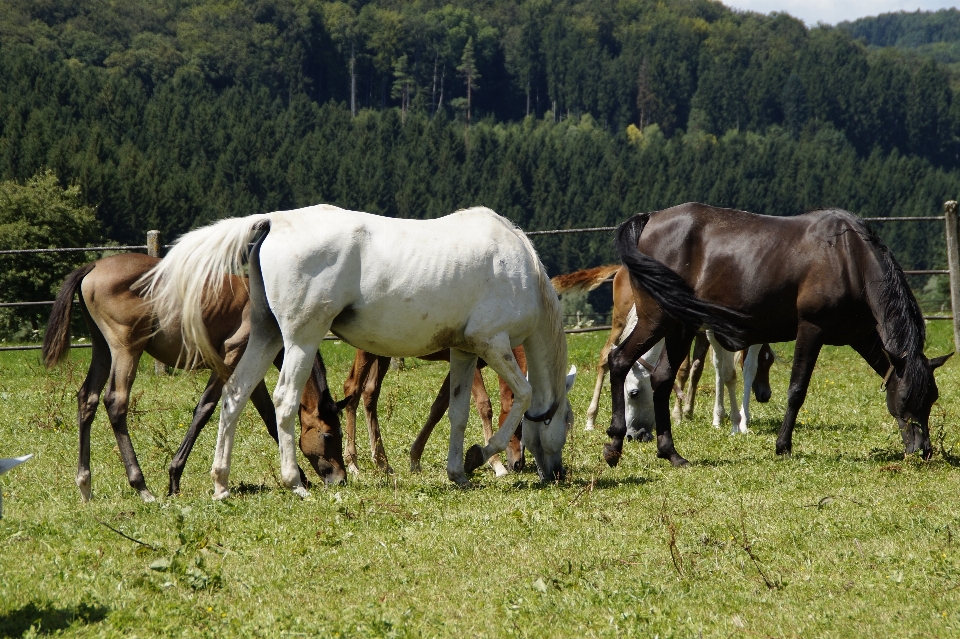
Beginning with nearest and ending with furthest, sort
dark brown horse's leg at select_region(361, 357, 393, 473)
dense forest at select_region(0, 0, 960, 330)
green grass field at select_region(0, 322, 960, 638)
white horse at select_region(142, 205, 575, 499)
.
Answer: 1. green grass field at select_region(0, 322, 960, 638)
2. white horse at select_region(142, 205, 575, 499)
3. dark brown horse's leg at select_region(361, 357, 393, 473)
4. dense forest at select_region(0, 0, 960, 330)

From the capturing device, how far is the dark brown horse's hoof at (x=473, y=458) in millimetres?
6676

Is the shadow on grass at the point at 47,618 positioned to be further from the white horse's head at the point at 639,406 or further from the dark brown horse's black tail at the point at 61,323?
the white horse's head at the point at 639,406

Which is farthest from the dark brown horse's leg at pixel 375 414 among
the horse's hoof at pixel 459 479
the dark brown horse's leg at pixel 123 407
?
the dark brown horse's leg at pixel 123 407

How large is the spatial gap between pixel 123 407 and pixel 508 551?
9.85ft

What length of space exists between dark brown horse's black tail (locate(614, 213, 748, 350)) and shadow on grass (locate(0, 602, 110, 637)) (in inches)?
181

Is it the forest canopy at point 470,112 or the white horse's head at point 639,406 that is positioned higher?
the white horse's head at point 639,406

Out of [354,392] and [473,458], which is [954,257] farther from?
[473,458]

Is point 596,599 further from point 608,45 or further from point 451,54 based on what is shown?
point 608,45

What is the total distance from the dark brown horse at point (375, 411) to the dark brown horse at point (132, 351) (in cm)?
45

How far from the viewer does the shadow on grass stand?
408cm

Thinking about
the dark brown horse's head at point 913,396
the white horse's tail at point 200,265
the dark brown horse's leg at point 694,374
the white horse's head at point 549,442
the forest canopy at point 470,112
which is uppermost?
the white horse's tail at point 200,265

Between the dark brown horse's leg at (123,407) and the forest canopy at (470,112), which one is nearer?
the dark brown horse's leg at (123,407)

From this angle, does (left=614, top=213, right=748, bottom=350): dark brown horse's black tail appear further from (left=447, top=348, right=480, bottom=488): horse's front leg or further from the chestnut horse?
the chestnut horse

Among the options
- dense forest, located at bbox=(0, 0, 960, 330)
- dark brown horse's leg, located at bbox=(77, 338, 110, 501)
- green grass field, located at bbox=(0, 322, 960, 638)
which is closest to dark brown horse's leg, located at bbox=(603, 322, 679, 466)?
green grass field, located at bbox=(0, 322, 960, 638)
